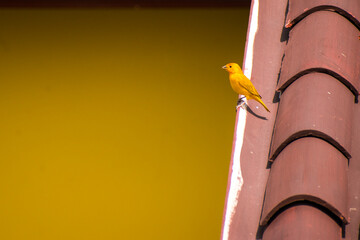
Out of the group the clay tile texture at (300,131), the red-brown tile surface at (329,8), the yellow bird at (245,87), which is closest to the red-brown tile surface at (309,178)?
the clay tile texture at (300,131)

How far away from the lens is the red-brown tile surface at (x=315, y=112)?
73 centimetres

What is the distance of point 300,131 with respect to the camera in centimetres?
73

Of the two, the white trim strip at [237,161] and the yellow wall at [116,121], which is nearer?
the white trim strip at [237,161]

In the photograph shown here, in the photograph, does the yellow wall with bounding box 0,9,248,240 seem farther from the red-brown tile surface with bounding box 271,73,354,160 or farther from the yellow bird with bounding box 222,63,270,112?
the red-brown tile surface with bounding box 271,73,354,160

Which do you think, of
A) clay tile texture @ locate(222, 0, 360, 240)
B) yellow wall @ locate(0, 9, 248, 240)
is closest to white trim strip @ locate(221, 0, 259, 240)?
clay tile texture @ locate(222, 0, 360, 240)

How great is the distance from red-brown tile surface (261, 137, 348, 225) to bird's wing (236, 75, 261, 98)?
5.7 inches

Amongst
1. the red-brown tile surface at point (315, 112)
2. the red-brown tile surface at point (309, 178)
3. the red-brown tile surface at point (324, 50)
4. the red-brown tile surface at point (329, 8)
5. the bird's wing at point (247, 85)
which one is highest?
the red-brown tile surface at point (329, 8)

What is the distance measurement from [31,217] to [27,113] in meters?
0.52

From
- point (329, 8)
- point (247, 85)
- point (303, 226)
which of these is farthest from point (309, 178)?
point (329, 8)

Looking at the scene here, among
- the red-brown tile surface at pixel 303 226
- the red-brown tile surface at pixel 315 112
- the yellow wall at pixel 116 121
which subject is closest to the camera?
the red-brown tile surface at pixel 303 226

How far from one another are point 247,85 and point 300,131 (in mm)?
165

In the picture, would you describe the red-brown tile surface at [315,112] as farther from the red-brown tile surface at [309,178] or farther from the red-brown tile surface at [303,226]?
the red-brown tile surface at [303,226]

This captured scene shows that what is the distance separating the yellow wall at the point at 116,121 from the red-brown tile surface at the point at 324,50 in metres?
1.62

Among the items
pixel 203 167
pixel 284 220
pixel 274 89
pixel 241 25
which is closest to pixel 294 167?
pixel 284 220
